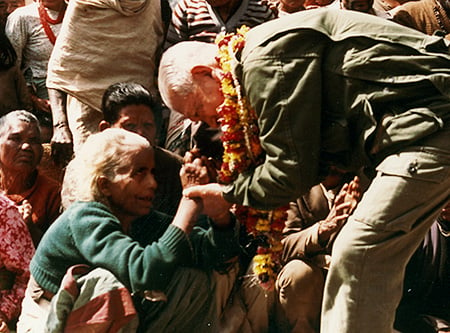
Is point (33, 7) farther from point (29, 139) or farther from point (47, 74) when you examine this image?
point (29, 139)

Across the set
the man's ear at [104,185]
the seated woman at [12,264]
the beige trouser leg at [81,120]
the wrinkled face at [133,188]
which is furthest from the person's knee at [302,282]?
the beige trouser leg at [81,120]

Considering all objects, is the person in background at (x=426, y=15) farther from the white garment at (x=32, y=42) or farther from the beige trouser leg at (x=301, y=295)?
the white garment at (x=32, y=42)

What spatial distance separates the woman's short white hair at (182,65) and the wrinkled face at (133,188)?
454mm

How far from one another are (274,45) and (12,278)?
272 cm

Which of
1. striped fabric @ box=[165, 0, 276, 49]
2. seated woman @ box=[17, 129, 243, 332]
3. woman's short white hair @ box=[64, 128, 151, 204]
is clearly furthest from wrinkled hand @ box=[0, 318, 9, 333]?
striped fabric @ box=[165, 0, 276, 49]

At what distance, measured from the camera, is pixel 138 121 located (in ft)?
26.5

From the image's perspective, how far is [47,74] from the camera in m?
9.62

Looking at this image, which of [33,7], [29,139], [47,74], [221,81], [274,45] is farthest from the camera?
[33,7]

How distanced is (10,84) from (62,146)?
2.68ft

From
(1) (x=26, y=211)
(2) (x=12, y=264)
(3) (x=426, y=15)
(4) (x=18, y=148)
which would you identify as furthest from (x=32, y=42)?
(3) (x=426, y=15)

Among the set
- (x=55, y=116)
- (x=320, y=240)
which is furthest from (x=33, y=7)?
(x=320, y=240)

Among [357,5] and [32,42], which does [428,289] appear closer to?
[357,5]

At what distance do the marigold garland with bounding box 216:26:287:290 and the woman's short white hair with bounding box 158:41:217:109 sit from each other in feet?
0.35

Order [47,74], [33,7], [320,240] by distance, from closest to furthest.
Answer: [320,240]
[47,74]
[33,7]
